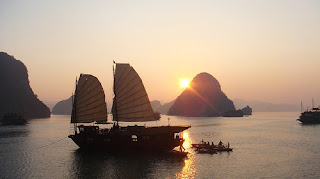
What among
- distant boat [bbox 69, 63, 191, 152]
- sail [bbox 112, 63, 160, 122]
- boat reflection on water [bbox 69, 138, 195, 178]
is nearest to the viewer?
boat reflection on water [bbox 69, 138, 195, 178]

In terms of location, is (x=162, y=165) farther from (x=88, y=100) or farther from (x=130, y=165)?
(x=88, y=100)

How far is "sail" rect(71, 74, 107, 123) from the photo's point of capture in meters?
49.5

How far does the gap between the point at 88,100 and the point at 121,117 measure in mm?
6227

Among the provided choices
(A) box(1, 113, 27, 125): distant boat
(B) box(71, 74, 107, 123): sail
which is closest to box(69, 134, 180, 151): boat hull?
(B) box(71, 74, 107, 123): sail

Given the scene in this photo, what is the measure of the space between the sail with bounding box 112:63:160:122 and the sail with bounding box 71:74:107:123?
3050 millimetres

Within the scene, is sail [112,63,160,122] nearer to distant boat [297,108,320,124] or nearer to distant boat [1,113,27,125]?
distant boat [297,108,320,124]

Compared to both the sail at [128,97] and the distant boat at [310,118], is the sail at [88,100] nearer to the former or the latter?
the sail at [128,97]

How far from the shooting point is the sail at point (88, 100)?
49.5m

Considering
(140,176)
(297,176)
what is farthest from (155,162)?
(297,176)

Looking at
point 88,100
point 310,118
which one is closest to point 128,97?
point 88,100

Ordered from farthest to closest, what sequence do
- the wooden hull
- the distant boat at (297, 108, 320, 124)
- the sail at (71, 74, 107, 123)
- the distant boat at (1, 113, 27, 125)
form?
the distant boat at (1, 113, 27, 125) → the distant boat at (297, 108, 320, 124) → the sail at (71, 74, 107, 123) → the wooden hull

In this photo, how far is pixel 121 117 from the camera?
159 feet

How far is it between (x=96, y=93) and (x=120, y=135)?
332 inches

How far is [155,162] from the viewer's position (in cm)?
3956
